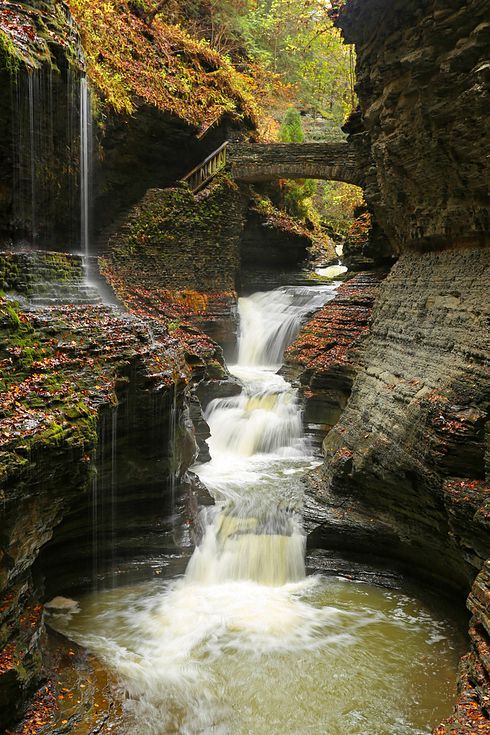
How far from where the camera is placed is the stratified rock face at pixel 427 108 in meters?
6.55

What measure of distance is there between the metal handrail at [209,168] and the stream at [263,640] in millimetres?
12045

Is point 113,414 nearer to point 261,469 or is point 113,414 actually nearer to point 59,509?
point 59,509

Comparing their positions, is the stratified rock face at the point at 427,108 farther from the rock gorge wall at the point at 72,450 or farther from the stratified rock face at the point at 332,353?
the rock gorge wall at the point at 72,450

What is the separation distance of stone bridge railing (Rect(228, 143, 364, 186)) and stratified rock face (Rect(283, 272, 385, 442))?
18.4 ft

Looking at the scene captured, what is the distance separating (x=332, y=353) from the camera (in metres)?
12.7

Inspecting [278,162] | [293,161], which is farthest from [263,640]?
[278,162]

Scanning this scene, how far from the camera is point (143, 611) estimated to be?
7.39 m

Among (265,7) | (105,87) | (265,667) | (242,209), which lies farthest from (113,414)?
(265,7)

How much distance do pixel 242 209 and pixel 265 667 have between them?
16.3 m

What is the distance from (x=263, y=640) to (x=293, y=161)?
15.7 metres

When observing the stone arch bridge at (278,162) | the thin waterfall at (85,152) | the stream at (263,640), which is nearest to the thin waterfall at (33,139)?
the thin waterfall at (85,152)

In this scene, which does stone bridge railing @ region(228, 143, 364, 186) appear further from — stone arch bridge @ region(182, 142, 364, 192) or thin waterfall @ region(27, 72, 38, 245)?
thin waterfall @ region(27, 72, 38, 245)

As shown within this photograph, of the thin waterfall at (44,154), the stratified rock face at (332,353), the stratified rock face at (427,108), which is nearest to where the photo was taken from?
the stratified rock face at (427,108)

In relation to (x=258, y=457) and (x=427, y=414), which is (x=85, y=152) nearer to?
(x=258, y=457)
